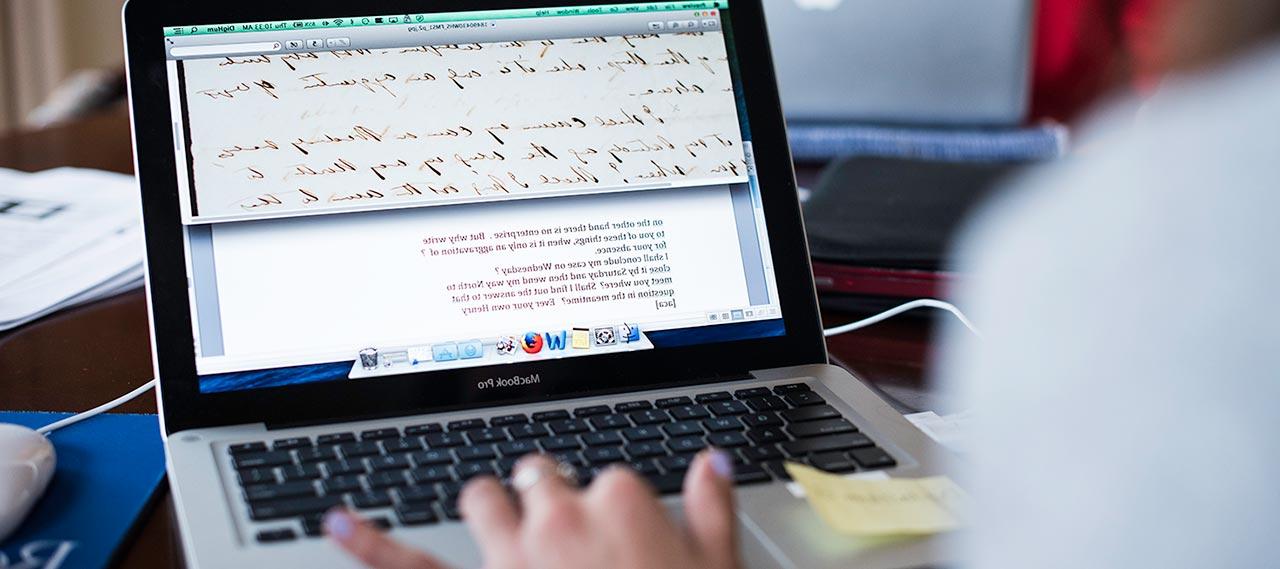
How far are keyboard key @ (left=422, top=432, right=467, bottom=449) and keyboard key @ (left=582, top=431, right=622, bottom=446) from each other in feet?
0.23

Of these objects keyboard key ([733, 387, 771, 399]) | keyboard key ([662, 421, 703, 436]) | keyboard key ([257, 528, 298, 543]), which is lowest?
keyboard key ([257, 528, 298, 543])

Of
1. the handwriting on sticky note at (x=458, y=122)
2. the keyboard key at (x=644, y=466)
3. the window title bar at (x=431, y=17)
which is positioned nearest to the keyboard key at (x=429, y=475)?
the keyboard key at (x=644, y=466)

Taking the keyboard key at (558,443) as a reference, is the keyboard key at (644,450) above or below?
below

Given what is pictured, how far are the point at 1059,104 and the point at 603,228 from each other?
1052 millimetres

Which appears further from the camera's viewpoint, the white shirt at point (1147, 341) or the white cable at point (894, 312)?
the white cable at point (894, 312)

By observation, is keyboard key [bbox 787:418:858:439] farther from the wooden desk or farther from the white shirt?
the white shirt

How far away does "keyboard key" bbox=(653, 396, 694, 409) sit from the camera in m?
0.81

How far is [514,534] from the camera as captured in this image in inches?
21.5

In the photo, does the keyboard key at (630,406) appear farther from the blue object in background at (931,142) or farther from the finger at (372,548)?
the blue object in background at (931,142)

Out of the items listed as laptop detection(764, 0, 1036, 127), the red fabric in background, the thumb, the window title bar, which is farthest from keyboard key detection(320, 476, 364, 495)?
the red fabric in background

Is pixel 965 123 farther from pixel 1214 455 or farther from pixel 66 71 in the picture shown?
pixel 66 71

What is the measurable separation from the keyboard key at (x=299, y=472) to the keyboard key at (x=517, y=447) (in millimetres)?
102

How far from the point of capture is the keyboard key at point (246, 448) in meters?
0.73

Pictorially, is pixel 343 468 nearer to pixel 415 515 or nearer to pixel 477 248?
pixel 415 515
